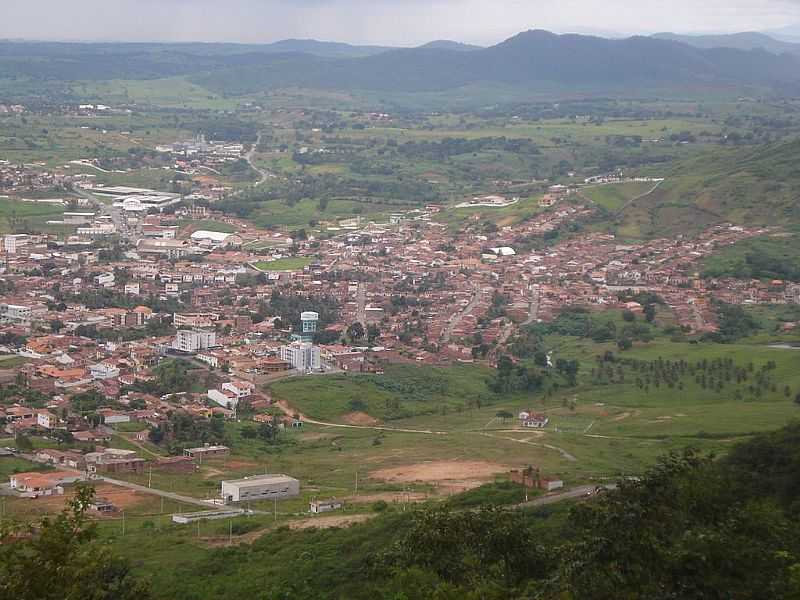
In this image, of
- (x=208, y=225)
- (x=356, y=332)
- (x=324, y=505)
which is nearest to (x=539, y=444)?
(x=324, y=505)

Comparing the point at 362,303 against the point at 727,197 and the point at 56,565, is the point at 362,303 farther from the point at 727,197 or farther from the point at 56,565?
the point at 56,565

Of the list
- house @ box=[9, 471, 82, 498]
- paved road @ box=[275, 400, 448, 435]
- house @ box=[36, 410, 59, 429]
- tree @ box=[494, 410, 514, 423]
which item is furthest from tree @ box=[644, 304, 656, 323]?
house @ box=[9, 471, 82, 498]

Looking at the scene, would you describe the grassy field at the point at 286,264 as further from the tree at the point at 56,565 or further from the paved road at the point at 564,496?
the tree at the point at 56,565

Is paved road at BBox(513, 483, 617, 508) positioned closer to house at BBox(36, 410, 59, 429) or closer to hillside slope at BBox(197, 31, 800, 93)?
house at BBox(36, 410, 59, 429)

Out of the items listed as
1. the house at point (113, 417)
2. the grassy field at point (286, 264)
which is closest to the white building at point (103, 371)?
the house at point (113, 417)

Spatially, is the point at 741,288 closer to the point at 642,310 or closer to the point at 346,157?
the point at 642,310
